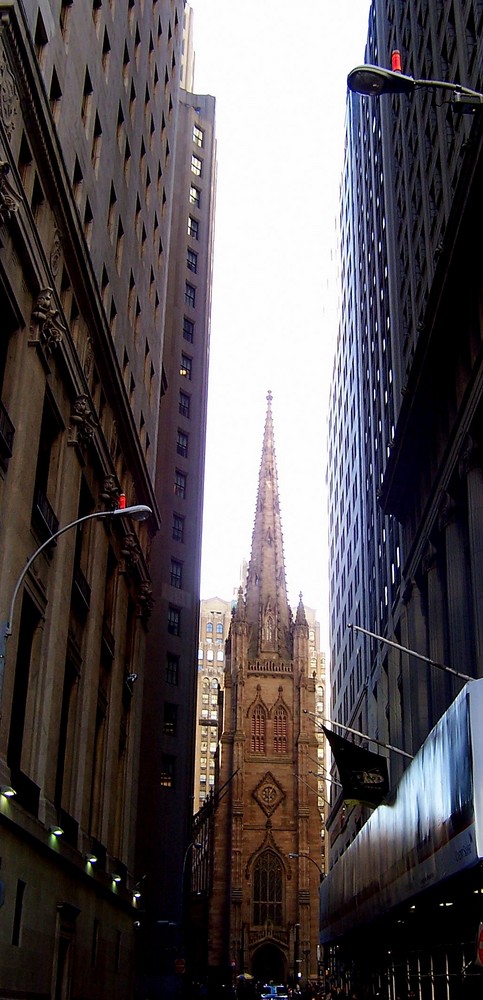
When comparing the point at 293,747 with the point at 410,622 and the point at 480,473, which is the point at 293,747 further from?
the point at 480,473

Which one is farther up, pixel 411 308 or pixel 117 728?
pixel 411 308

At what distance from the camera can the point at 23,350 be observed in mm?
24828

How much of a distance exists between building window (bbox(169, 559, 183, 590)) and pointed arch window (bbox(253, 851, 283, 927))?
6551cm

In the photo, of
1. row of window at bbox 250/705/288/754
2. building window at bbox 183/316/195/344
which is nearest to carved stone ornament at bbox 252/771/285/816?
row of window at bbox 250/705/288/754

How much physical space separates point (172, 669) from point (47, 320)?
149 feet

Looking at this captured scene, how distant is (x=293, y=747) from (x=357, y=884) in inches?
3706

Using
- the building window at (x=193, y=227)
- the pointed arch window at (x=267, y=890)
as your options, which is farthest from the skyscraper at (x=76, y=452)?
the pointed arch window at (x=267, y=890)

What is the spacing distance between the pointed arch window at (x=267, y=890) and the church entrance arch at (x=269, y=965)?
117 inches

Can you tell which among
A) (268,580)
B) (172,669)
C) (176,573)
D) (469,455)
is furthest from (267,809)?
(469,455)

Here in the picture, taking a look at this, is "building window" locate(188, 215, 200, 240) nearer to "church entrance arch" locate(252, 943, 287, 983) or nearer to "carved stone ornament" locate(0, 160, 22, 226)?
"carved stone ornament" locate(0, 160, 22, 226)

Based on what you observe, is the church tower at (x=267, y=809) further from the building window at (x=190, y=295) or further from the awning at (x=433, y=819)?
the awning at (x=433, y=819)

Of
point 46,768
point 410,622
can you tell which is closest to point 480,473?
point 410,622

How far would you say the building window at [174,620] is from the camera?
69.6 meters

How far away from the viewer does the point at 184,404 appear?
78000 mm
